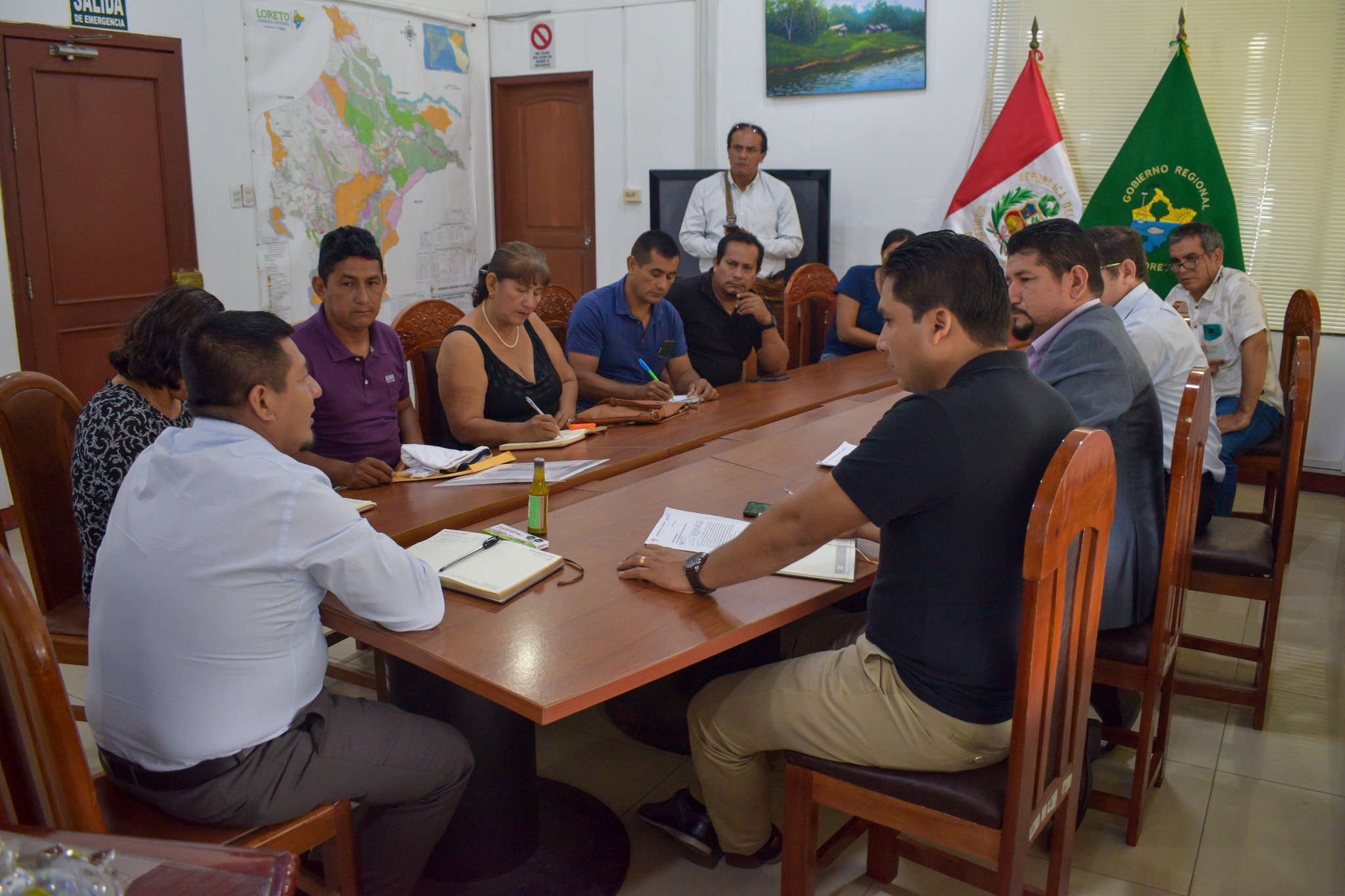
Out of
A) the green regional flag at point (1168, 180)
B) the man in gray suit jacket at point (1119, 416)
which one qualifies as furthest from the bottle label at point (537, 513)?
the green regional flag at point (1168, 180)

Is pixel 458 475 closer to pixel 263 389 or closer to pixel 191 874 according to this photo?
pixel 263 389

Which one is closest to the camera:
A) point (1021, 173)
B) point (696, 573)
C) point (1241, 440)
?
point (696, 573)

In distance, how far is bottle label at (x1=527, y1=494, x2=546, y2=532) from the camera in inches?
79.2

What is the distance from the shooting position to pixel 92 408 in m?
2.01

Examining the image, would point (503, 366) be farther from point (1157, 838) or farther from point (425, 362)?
point (1157, 838)

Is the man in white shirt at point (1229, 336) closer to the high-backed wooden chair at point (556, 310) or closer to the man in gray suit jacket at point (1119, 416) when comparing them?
the man in gray suit jacket at point (1119, 416)

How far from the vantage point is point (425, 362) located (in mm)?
3264

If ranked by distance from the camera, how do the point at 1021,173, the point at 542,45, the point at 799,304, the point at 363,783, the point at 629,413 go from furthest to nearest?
the point at 542,45
the point at 1021,173
the point at 799,304
the point at 629,413
the point at 363,783

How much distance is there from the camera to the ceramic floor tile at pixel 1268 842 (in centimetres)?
206

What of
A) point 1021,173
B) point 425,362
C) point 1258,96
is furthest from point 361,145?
point 1258,96

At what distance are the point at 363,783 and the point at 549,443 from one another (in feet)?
4.40

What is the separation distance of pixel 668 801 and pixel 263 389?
1.25 m

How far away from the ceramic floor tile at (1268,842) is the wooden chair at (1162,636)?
0.16 m

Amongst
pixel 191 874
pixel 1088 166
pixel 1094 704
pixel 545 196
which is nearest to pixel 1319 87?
pixel 1088 166
